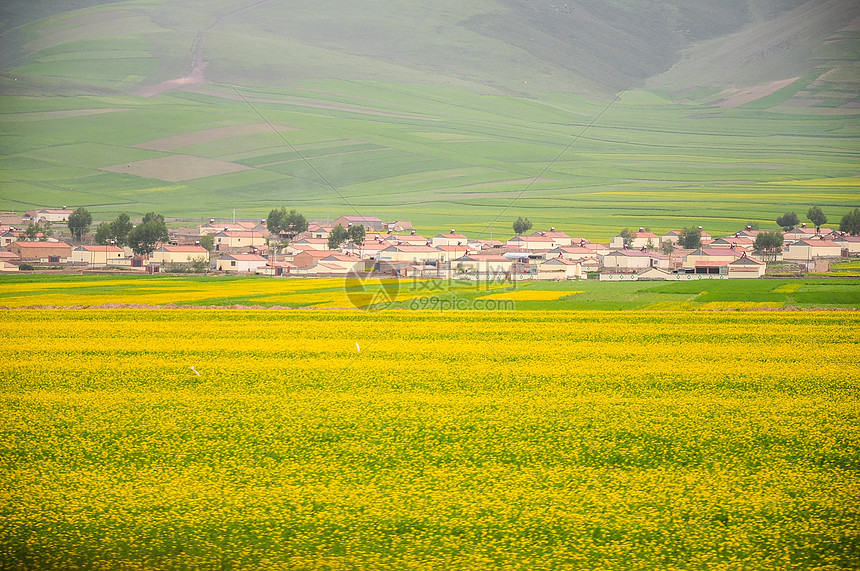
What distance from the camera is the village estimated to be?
209ft

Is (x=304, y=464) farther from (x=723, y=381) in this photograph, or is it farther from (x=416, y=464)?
(x=723, y=381)

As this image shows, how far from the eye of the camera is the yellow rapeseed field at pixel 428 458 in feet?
28.1

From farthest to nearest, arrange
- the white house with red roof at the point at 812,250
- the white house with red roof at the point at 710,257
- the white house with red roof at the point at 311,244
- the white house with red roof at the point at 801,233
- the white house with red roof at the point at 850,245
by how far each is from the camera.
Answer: the white house with red roof at the point at 801,233 → the white house with red roof at the point at 311,244 → the white house with red roof at the point at 850,245 → the white house with red roof at the point at 812,250 → the white house with red roof at the point at 710,257

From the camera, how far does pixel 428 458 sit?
37.0 feet

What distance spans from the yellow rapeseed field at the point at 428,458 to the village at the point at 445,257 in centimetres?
3865

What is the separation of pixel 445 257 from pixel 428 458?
6605 cm

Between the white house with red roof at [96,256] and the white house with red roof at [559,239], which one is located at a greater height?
the white house with red roof at [559,239]

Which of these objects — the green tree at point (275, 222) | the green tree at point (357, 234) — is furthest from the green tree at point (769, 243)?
the green tree at point (275, 222)

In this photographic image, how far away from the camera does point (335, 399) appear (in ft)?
49.2

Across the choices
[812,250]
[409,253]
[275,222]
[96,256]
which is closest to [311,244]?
[275,222]

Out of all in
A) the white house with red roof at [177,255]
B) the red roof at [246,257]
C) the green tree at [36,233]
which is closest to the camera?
the red roof at [246,257]

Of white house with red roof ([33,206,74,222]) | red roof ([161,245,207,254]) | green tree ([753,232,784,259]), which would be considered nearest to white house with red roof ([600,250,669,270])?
green tree ([753,232,784,259])

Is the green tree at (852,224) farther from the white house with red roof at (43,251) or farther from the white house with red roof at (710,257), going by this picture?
the white house with red roof at (43,251)

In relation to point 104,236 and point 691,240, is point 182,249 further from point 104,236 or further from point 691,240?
point 691,240
